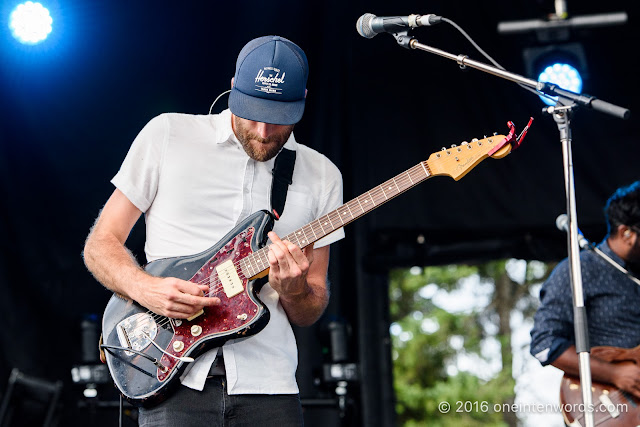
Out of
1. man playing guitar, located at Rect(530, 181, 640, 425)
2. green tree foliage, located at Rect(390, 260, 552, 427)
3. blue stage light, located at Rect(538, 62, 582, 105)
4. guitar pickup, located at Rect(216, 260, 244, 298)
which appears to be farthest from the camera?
green tree foliage, located at Rect(390, 260, 552, 427)

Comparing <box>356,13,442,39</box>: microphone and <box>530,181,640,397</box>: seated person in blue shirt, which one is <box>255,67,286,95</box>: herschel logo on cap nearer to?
<box>356,13,442,39</box>: microphone

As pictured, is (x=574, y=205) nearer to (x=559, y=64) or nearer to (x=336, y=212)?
(x=336, y=212)

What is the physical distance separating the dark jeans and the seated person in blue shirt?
1952mm

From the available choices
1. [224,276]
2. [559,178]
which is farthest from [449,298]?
[224,276]

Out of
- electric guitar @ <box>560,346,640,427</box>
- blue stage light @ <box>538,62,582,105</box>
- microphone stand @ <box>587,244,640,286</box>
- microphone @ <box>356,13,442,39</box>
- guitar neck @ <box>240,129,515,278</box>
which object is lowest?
electric guitar @ <box>560,346,640,427</box>

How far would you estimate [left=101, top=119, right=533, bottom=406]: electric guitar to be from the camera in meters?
2.70

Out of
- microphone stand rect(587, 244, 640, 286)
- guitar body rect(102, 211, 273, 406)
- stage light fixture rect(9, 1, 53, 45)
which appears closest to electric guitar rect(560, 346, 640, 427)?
microphone stand rect(587, 244, 640, 286)

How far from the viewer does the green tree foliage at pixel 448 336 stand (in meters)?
12.5

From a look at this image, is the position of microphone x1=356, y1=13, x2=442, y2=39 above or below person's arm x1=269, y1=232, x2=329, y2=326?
above

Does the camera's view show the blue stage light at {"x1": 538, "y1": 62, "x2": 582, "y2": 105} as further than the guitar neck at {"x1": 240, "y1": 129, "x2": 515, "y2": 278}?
Yes

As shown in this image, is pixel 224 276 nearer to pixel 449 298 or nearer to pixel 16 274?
pixel 16 274

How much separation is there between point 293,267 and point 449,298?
10.9 meters

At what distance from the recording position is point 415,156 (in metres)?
5.00

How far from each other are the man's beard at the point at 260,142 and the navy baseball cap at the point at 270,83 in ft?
0.25
